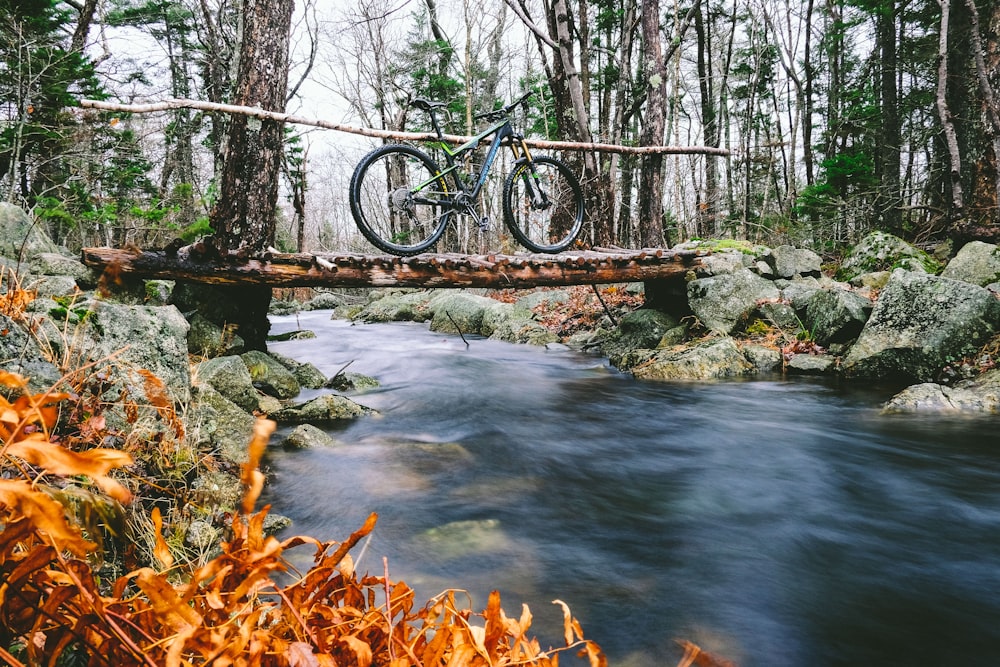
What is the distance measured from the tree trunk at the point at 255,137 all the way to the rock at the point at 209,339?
95 centimetres

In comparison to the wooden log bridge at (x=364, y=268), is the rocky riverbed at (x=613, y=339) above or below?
below

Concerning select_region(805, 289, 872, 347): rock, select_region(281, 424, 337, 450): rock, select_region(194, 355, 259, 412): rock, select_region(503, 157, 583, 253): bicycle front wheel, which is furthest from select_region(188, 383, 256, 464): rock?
select_region(805, 289, 872, 347): rock

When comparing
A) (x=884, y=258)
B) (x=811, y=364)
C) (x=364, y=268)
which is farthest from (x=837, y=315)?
(x=364, y=268)

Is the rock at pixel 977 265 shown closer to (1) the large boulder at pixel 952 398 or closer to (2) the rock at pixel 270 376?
(1) the large boulder at pixel 952 398

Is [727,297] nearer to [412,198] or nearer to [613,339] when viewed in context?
[613,339]

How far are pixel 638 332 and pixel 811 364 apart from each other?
2.73 m

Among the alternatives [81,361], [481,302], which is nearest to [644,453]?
[81,361]

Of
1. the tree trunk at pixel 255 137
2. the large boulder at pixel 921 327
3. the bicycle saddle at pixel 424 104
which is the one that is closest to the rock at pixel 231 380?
the tree trunk at pixel 255 137

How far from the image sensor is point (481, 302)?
14352 mm

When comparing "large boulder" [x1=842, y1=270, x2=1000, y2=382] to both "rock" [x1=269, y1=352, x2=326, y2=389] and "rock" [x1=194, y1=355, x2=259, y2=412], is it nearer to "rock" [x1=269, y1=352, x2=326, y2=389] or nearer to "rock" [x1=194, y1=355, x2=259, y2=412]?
"rock" [x1=269, y1=352, x2=326, y2=389]

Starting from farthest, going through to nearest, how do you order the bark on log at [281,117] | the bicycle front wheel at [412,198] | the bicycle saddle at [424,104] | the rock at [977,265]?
the rock at [977,265]
the bicycle front wheel at [412,198]
the bark on log at [281,117]
the bicycle saddle at [424,104]

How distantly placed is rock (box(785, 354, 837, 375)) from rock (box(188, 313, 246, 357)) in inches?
280

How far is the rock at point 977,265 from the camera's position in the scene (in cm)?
709

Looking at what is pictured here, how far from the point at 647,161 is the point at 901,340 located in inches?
193
